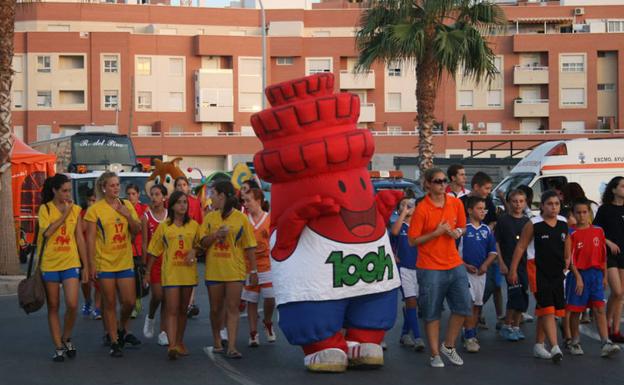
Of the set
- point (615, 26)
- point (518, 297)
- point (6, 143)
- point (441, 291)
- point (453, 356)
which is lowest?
point (453, 356)

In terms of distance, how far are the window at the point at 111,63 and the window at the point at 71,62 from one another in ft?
5.19

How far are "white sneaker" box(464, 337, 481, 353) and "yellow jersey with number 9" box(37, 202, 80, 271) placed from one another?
3.98 meters

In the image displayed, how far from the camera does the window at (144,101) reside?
213 ft

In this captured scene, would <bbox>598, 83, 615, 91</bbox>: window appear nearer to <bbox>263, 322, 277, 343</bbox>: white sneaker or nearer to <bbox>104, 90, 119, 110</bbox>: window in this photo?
<bbox>104, 90, 119, 110</bbox>: window

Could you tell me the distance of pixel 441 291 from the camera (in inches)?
366

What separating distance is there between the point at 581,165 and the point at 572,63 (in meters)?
44.0

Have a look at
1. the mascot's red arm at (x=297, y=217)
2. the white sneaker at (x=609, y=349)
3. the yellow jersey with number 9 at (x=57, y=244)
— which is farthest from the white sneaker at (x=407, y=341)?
the yellow jersey with number 9 at (x=57, y=244)

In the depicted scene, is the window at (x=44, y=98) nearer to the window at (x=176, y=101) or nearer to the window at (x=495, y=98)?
the window at (x=176, y=101)

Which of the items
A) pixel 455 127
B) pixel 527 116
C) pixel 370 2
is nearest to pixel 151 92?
pixel 455 127

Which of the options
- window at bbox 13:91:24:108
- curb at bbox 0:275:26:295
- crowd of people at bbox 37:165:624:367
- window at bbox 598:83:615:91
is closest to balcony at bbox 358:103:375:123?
window at bbox 598:83:615:91

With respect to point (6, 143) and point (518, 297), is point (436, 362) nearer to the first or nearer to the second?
point (518, 297)

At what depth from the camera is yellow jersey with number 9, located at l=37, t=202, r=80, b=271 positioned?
9.76 meters

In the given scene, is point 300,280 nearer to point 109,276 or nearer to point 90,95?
point 109,276

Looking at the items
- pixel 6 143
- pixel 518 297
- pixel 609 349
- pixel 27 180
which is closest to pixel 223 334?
pixel 518 297
